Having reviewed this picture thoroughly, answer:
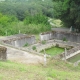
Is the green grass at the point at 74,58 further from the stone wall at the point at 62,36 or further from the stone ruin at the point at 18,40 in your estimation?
the stone ruin at the point at 18,40

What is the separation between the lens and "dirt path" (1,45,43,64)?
11984mm

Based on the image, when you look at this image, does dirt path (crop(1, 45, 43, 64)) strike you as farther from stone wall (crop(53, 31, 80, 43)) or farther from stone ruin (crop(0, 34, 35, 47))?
stone wall (crop(53, 31, 80, 43))

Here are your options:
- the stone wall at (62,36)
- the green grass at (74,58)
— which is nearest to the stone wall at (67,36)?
the stone wall at (62,36)

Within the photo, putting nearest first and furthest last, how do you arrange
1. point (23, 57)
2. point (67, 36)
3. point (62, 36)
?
point (23, 57) < point (67, 36) < point (62, 36)

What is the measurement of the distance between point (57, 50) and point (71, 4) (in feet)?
19.6

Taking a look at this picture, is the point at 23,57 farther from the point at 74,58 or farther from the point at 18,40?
the point at 18,40

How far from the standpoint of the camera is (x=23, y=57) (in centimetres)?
1266

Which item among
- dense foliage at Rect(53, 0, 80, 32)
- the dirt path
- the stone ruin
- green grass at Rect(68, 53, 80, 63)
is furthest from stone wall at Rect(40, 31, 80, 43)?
the dirt path

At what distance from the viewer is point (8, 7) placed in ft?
193

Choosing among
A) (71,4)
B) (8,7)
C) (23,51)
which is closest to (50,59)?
(23,51)

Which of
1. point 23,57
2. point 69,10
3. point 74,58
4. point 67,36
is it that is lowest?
point 74,58

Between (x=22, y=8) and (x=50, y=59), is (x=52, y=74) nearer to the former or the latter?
(x=50, y=59)

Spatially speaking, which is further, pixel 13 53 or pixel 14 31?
pixel 14 31

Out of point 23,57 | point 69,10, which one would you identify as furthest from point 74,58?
point 69,10
